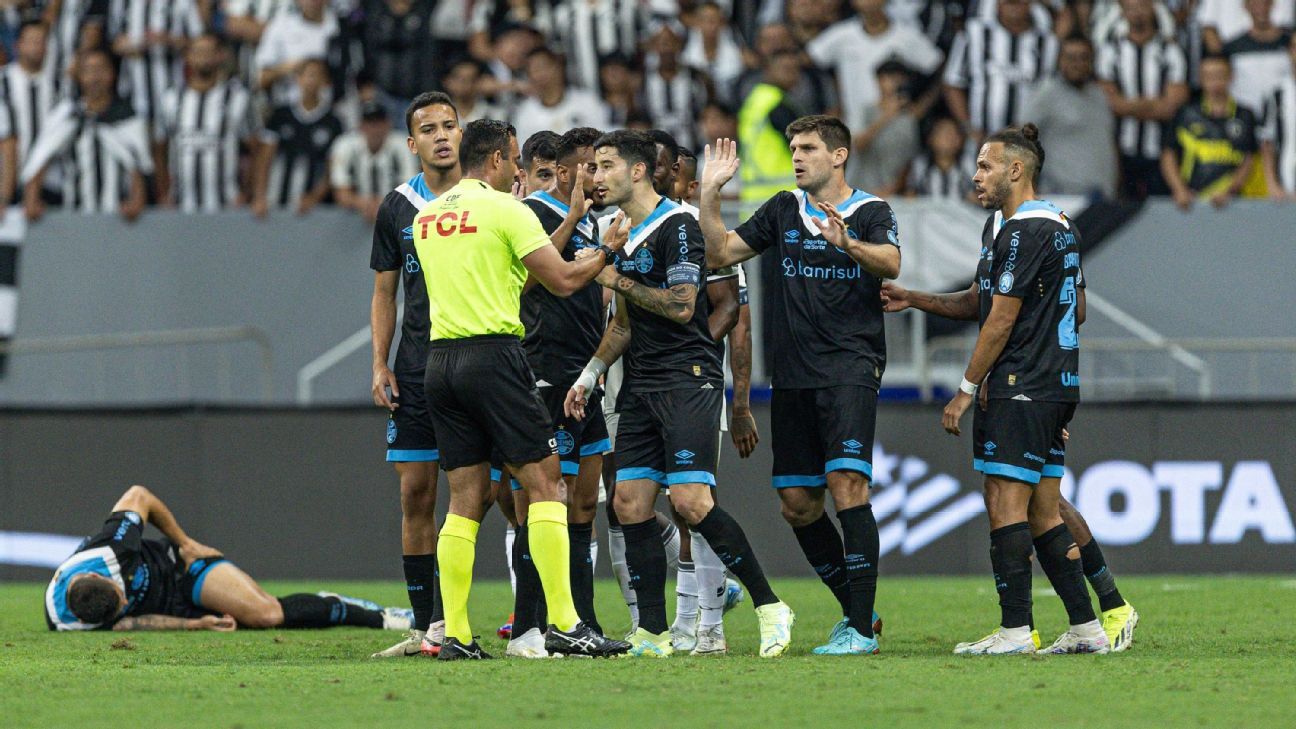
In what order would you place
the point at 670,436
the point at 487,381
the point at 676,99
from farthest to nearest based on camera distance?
1. the point at 676,99
2. the point at 670,436
3. the point at 487,381

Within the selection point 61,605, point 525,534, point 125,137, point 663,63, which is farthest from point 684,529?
point 125,137

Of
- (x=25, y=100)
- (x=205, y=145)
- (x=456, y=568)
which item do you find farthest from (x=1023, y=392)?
(x=25, y=100)

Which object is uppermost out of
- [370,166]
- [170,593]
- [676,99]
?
[676,99]

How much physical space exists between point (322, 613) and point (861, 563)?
12.3 ft

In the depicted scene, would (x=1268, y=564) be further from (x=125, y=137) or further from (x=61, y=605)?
(x=125, y=137)

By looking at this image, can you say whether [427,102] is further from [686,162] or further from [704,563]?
[704,563]

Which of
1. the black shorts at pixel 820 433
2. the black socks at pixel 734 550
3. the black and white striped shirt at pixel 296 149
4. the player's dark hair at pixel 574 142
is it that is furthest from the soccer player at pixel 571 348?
the black and white striped shirt at pixel 296 149

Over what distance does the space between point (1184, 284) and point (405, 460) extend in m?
8.75

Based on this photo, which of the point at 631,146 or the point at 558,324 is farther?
the point at 558,324

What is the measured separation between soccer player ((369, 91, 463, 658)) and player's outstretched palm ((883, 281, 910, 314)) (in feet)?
7.47

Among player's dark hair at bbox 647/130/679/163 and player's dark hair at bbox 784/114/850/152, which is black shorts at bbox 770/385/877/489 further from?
player's dark hair at bbox 647/130/679/163

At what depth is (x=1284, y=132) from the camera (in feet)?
52.7

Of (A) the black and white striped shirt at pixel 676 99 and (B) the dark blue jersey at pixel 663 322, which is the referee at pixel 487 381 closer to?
(B) the dark blue jersey at pixel 663 322

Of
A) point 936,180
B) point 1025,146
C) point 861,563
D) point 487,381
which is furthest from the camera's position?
point 936,180
